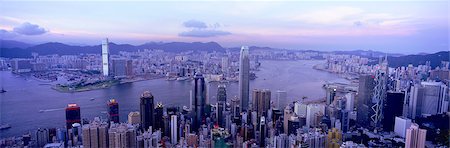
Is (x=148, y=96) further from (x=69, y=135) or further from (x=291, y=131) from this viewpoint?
(x=291, y=131)

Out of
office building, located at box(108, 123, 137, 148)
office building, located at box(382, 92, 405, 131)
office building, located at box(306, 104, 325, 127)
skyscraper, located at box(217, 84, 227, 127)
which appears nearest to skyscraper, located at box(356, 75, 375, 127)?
office building, located at box(382, 92, 405, 131)

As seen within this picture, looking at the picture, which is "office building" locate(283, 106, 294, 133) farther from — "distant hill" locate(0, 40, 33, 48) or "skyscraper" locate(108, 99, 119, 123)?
"distant hill" locate(0, 40, 33, 48)

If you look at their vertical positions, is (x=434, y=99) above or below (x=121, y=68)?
below

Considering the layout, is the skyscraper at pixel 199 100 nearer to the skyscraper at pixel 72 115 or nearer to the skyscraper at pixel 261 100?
the skyscraper at pixel 261 100

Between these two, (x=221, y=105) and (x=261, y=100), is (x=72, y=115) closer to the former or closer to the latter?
(x=221, y=105)

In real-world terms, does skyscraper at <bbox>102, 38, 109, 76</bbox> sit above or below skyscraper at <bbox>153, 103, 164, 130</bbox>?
above

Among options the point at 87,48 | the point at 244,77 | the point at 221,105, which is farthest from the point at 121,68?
the point at 221,105

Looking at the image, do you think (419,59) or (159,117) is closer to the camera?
(159,117)
